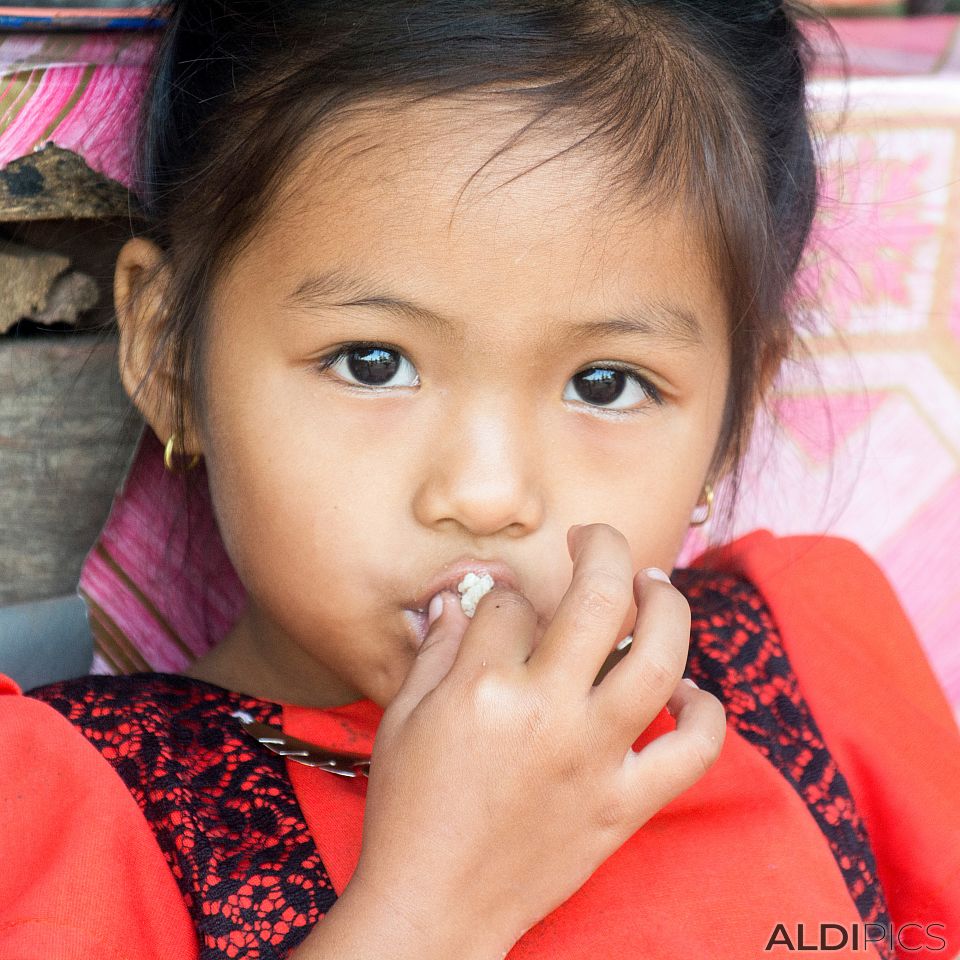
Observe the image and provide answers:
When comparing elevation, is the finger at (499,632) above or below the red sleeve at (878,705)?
above

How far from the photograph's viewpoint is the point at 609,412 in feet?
4.28

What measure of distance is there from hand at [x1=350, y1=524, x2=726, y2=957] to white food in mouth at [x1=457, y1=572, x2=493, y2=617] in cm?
5

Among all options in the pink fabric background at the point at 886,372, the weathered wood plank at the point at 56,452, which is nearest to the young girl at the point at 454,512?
the weathered wood plank at the point at 56,452

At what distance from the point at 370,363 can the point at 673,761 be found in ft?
1.60

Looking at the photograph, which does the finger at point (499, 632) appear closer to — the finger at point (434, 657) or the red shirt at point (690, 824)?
the finger at point (434, 657)

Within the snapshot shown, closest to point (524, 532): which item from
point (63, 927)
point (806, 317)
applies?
point (63, 927)

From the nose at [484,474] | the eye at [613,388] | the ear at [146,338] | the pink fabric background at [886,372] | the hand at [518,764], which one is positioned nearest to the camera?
the hand at [518,764]

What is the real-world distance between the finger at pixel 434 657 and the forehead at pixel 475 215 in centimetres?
28

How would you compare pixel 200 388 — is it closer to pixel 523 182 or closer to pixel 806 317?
pixel 523 182

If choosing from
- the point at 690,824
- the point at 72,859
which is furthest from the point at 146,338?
the point at 690,824

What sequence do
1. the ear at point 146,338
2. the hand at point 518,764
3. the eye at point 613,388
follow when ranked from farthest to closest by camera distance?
the ear at point 146,338, the eye at point 613,388, the hand at point 518,764

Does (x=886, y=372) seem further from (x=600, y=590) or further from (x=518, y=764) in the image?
(x=518, y=764)

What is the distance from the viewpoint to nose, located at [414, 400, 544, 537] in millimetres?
1159

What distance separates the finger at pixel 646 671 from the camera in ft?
3.56
